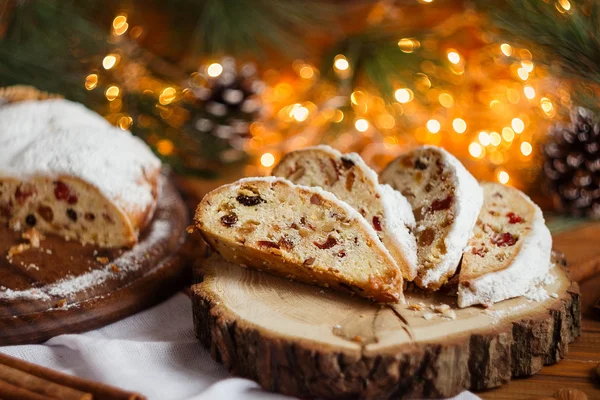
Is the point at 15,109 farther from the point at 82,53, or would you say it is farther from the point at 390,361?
the point at 390,361

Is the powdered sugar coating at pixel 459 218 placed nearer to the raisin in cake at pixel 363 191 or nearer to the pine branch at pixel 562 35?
the raisin in cake at pixel 363 191

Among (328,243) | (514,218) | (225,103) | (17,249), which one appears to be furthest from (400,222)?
(225,103)

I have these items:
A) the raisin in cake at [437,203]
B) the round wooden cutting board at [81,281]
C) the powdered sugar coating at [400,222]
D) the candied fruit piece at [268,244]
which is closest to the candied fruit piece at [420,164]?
the raisin in cake at [437,203]

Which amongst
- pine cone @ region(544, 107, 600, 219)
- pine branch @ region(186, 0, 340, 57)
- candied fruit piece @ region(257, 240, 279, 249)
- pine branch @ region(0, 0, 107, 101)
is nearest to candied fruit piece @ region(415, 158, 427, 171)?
candied fruit piece @ region(257, 240, 279, 249)

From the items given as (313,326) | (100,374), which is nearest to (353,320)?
(313,326)

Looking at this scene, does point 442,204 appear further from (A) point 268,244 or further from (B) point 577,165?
(B) point 577,165
